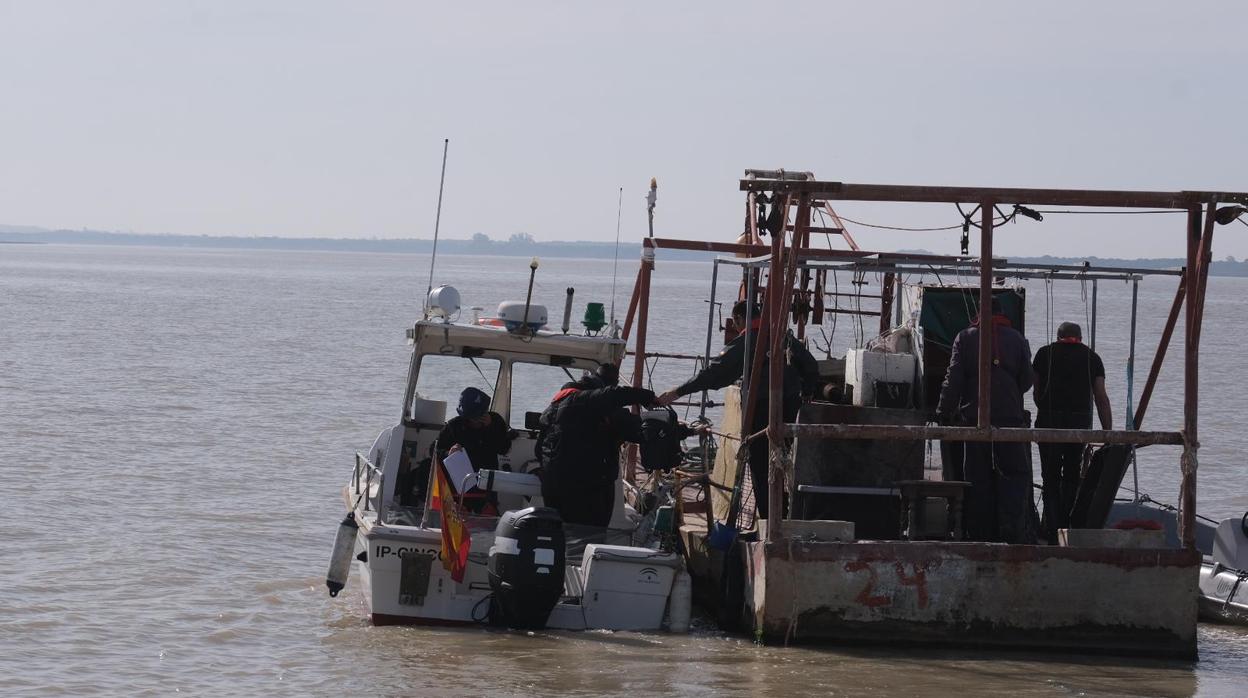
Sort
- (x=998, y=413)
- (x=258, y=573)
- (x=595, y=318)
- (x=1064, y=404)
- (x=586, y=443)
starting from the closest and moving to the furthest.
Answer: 1. (x=998, y=413)
2. (x=586, y=443)
3. (x=1064, y=404)
4. (x=595, y=318)
5. (x=258, y=573)

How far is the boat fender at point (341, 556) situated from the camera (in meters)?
10.5

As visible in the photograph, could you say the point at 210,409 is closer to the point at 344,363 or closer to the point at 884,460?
the point at 344,363

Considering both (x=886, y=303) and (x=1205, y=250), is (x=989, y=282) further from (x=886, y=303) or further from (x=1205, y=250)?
(x=886, y=303)

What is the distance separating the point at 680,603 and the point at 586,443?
46.8 inches

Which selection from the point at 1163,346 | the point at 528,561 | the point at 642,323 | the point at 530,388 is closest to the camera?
the point at 528,561

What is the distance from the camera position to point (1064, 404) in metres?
11.1

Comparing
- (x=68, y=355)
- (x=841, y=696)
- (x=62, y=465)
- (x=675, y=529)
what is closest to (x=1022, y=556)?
(x=841, y=696)

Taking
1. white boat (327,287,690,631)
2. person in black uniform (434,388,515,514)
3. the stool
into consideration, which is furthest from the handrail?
the stool

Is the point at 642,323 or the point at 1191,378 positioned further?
the point at 642,323

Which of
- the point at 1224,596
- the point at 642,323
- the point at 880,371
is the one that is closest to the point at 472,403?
the point at 880,371

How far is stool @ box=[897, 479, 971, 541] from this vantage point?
33.5 ft

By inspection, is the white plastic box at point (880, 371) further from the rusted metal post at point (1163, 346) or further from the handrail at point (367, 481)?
the handrail at point (367, 481)

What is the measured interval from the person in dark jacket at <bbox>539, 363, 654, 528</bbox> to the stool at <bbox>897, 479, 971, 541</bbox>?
1.75m

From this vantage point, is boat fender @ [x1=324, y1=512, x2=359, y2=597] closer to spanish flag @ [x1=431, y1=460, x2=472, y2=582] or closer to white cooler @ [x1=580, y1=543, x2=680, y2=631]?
spanish flag @ [x1=431, y1=460, x2=472, y2=582]
